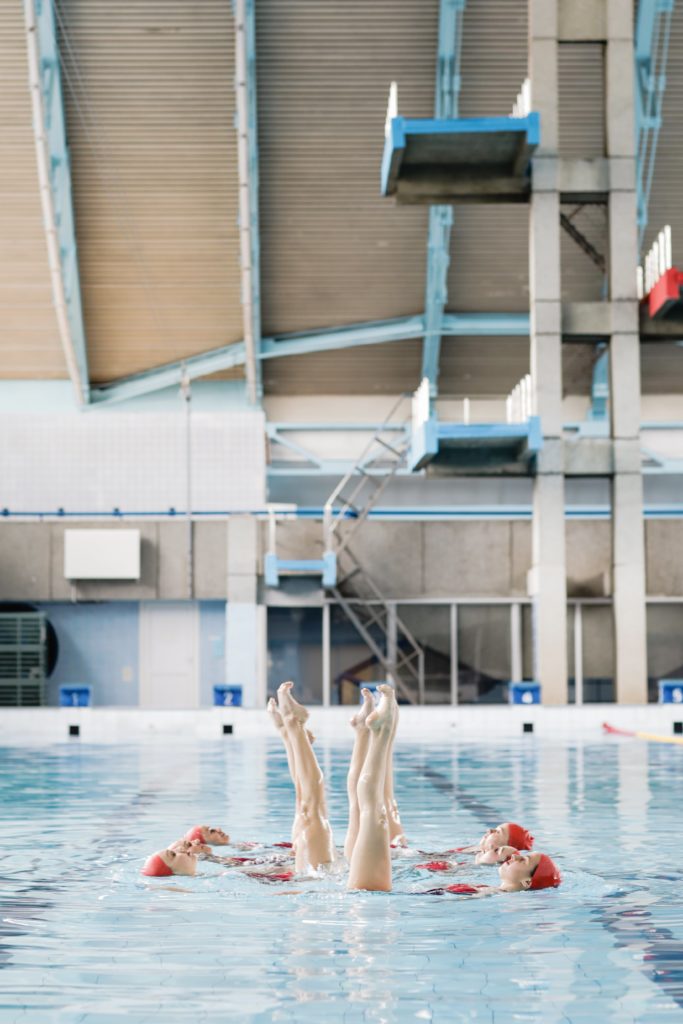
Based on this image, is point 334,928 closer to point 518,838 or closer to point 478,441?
point 518,838

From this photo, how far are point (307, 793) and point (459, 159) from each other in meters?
15.7

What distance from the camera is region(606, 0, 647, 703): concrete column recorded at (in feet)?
66.5

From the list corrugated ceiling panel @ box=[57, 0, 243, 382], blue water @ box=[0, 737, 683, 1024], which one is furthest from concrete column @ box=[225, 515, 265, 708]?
blue water @ box=[0, 737, 683, 1024]

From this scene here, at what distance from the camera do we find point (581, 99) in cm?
2394

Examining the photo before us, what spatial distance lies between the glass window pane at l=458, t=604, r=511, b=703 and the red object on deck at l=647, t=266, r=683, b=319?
7.69 meters

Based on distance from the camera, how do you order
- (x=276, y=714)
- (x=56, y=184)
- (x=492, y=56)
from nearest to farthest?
(x=276, y=714), (x=492, y=56), (x=56, y=184)

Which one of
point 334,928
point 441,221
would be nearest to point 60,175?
point 441,221

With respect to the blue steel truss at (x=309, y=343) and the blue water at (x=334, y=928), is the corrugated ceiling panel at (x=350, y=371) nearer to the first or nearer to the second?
the blue steel truss at (x=309, y=343)

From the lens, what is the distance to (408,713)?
799 inches

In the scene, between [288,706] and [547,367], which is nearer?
[288,706]

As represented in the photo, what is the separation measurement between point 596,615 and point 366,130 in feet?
30.7

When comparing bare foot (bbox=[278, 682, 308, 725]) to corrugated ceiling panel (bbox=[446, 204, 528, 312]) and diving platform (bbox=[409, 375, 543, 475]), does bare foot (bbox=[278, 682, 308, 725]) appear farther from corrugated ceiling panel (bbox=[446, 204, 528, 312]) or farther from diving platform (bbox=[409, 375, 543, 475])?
corrugated ceiling panel (bbox=[446, 204, 528, 312])

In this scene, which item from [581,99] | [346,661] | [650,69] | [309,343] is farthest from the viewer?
[309,343]

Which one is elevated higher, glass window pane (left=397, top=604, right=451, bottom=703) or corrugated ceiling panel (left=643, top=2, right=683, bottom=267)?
corrugated ceiling panel (left=643, top=2, right=683, bottom=267)
